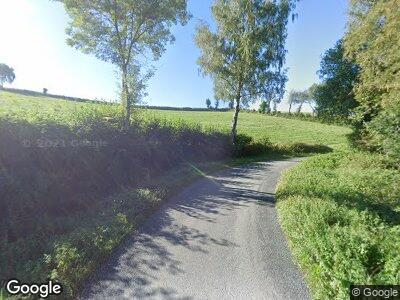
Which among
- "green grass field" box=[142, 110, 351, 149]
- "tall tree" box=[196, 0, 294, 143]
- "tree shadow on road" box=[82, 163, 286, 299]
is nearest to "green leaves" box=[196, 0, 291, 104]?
"tall tree" box=[196, 0, 294, 143]

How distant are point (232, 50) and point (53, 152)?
1872 centimetres

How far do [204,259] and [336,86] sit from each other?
33.6 m

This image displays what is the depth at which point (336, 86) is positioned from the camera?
33.9 metres

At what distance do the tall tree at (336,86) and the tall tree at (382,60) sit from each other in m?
17.1

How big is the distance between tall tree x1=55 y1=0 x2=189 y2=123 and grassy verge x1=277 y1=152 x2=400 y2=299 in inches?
412

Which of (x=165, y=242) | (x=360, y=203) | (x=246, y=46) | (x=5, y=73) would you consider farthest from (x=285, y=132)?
(x=5, y=73)

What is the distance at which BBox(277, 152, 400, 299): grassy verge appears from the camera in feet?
17.1

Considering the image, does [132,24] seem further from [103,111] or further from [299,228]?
[299,228]

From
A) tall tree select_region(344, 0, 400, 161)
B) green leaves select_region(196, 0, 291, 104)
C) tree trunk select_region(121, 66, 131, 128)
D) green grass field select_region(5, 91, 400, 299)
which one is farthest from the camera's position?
green leaves select_region(196, 0, 291, 104)

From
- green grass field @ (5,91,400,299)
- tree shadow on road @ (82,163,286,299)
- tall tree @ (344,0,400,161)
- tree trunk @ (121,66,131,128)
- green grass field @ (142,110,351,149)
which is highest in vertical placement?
tall tree @ (344,0,400,161)

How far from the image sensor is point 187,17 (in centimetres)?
1730

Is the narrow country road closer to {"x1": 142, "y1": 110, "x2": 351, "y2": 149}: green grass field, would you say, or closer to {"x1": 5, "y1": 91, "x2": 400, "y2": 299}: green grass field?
{"x1": 5, "y1": 91, "x2": 400, "y2": 299}: green grass field

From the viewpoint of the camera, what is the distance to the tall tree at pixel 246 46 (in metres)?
23.6

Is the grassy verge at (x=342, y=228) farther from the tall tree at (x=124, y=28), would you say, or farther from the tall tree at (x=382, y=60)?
the tall tree at (x=124, y=28)
